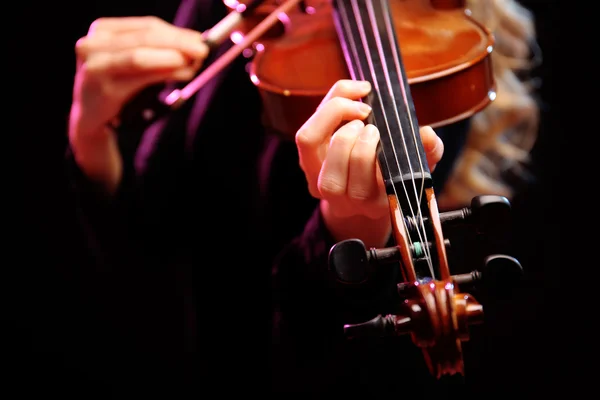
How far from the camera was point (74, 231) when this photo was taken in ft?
4.35

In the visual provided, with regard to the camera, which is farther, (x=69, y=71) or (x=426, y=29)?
(x=69, y=71)

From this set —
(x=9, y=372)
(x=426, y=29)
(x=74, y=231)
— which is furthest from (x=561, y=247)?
(x=9, y=372)

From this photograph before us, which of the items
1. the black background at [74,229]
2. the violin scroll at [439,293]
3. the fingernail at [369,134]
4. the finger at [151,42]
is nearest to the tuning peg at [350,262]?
the violin scroll at [439,293]

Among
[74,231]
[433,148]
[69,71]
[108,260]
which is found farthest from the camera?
[74,231]

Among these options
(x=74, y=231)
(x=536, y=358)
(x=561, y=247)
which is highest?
(x=74, y=231)

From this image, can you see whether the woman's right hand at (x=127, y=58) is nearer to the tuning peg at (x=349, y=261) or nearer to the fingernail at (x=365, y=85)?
the fingernail at (x=365, y=85)

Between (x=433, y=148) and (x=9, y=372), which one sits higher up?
(x=433, y=148)

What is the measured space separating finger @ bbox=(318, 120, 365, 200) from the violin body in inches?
5.2

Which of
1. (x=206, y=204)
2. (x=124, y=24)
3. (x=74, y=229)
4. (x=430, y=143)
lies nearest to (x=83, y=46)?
(x=124, y=24)

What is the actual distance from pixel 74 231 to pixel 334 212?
91 centimetres

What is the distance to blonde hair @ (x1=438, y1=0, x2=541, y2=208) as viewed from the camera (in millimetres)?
941

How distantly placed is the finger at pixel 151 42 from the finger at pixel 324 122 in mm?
235

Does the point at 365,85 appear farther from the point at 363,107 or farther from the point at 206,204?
the point at 206,204

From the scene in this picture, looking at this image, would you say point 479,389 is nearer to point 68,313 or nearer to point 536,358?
point 536,358
